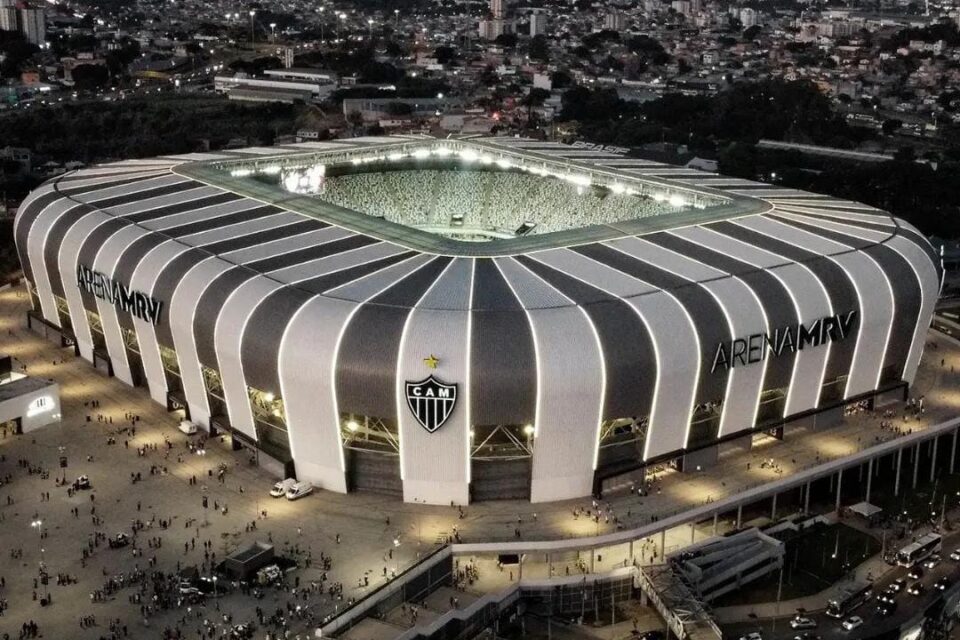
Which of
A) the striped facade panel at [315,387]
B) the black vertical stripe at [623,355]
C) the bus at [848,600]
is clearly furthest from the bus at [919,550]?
the striped facade panel at [315,387]

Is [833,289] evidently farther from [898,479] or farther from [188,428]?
[188,428]

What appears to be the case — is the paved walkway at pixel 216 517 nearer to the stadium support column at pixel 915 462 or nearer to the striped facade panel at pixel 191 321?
the stadium support column at pixel 915 462

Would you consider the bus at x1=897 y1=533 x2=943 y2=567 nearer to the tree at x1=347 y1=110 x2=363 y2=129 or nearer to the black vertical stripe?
the black vertical stripe

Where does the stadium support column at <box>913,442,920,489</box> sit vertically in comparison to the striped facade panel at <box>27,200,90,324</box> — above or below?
below

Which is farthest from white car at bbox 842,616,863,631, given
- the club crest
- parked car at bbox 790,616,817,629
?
the club crest

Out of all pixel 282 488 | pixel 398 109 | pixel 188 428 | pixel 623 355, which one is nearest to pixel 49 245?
pixel 188 428
